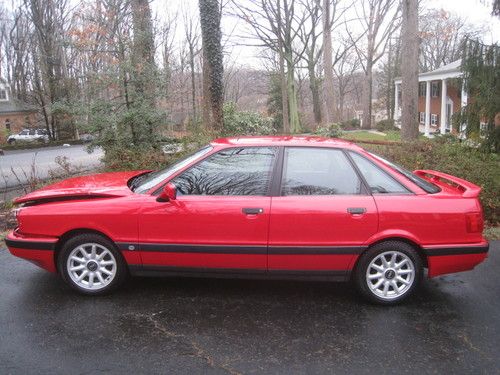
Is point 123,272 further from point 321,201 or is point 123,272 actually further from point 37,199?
point 321,201

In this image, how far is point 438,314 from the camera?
13.3 feet

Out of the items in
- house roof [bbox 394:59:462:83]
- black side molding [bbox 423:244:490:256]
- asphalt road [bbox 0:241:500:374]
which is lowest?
asphalt road [bbox 0:241:500:374]

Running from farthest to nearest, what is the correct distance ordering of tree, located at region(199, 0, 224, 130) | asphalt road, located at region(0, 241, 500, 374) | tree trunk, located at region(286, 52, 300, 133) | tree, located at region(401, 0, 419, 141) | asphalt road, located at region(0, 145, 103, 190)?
1. tree trunk, located at region(286, 52, 300, 133)
2. tree, located at region(401, 0, 419, 141)
3. asphalt road, located at region(0, 145, 103, 190)
4. tree, located at region(199, 0, 224, 130)
5. asphalt road, located at region(0, 241, 500, 374)

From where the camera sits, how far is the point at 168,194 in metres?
4.05

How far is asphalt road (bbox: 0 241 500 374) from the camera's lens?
3.25 m

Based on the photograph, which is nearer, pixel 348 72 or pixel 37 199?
pixel 37 199

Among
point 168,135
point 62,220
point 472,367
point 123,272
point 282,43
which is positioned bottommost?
point 472,367

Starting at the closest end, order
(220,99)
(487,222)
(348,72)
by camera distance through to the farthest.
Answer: (487,222)
(220,99)
(348,72)

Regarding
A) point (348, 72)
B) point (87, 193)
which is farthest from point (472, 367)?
point (348, 72)

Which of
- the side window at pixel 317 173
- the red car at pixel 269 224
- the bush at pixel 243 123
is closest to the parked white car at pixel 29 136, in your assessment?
the bush at pixel 243 123

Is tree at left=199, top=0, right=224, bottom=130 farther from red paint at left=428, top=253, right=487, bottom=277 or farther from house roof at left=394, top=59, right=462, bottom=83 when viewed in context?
house roof at left=394, top=59, right=462, bottom=83

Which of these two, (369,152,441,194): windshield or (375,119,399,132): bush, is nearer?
(369,152,441,194): windshield

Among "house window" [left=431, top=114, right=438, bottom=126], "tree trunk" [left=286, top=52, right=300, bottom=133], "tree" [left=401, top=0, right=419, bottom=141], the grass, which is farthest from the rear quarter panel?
"house window" [left=431, top=114, right=438, bottom=126]

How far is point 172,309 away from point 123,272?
2.04ft
